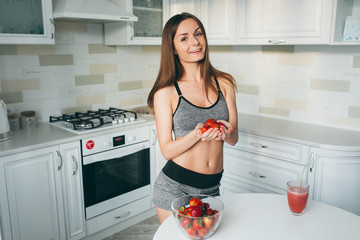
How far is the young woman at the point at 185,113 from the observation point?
1.59 meters

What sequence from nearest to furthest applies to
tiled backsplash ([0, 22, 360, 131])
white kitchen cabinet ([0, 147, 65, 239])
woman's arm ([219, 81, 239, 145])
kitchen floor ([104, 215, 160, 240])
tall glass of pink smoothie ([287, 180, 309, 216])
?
tall glass of pink smoothie ([287, 180, 309, 216])
woman's arm ([219, 81, 239, 145])
white kitchen cabinet ([0, 147, 65, 239])
tiled backsplash ([0, 22, 360, 131])
kitchen floor ([104, 215, 160, 240])

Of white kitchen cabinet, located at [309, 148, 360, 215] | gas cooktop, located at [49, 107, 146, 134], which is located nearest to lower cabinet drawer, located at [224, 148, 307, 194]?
white kitchen cabinet, located at [309, 148, 360, 215]

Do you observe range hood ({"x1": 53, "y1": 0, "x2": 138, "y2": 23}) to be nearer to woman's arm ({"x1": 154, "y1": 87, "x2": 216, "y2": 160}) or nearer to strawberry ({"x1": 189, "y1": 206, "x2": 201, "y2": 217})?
woman's arm ({"x1": 154, "y1": 87, "x2": 216, "y2": 160})

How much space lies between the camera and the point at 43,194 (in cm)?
226

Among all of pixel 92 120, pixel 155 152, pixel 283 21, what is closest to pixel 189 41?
pixel 283 21

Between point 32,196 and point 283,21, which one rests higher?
point 283,21

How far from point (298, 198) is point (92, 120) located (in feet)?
5.80

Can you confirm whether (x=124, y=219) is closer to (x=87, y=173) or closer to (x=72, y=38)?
(x=87, y=173)

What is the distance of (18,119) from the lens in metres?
2.51

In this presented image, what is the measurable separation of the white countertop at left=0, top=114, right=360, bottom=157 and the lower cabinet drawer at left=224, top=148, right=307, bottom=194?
195 mm

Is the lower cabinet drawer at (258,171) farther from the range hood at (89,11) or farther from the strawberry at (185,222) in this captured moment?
the strawberry at (185,222)

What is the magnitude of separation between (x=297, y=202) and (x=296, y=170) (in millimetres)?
1224

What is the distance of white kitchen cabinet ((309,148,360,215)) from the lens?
7.30ft

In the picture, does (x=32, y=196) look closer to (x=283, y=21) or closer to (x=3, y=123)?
(x=3, y=123)
